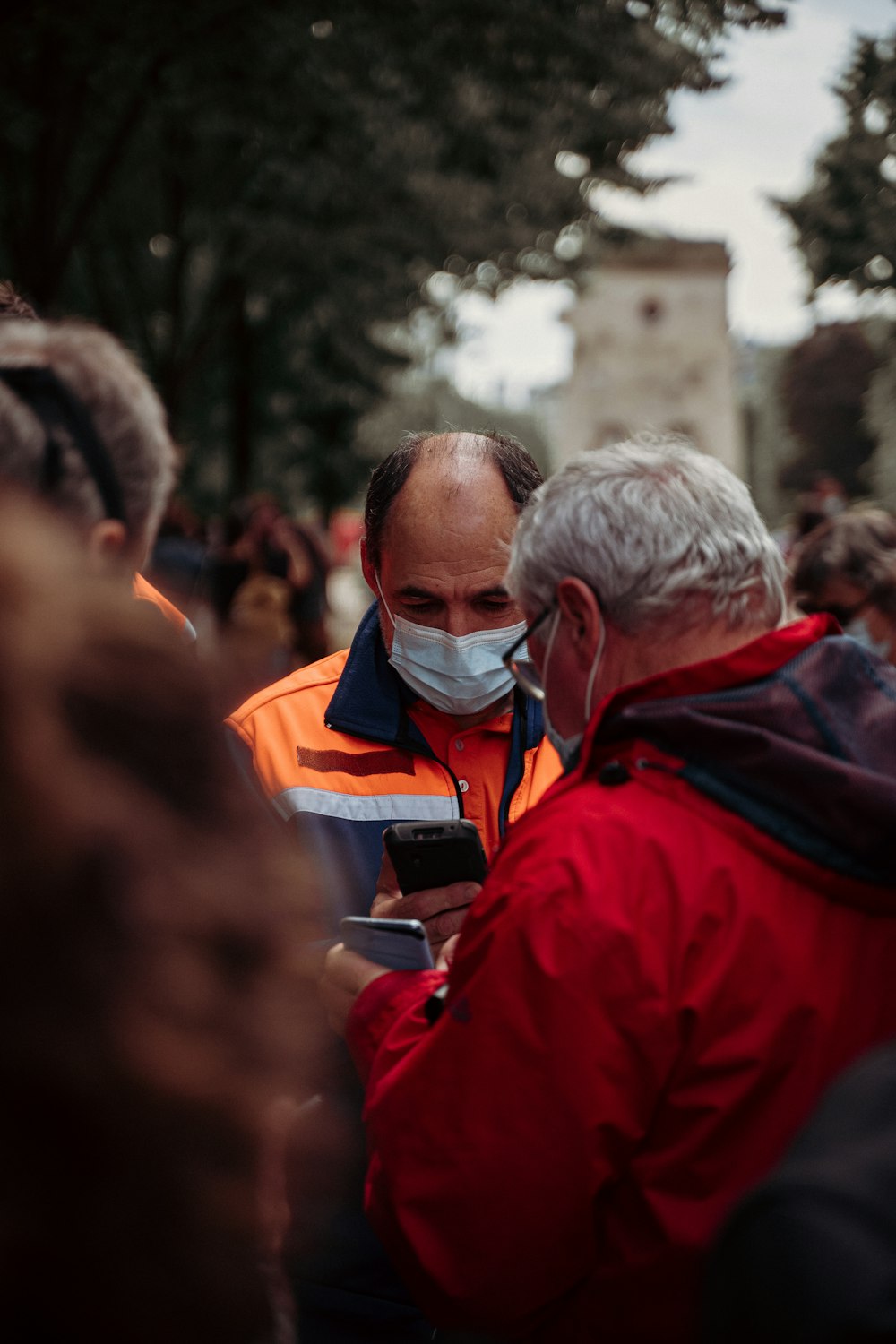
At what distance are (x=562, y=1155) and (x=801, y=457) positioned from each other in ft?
214

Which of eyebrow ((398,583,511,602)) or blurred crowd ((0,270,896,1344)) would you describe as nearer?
blurred crowd ((0,270,896,1344))

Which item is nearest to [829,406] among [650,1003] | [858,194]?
[858,194]

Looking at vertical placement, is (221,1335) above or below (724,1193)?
above

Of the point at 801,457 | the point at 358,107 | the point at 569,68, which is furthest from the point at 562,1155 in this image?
the point at 801,457

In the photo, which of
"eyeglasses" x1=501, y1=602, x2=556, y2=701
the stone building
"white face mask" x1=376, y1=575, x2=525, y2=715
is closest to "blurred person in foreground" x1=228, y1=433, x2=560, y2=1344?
"white face mask" x1=376, y1=575, x2=525, y2=715

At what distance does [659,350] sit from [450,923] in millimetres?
42584

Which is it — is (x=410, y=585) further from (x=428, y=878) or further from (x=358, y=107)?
(x=358, y=107)

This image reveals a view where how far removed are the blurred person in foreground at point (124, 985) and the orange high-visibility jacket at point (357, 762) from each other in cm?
161

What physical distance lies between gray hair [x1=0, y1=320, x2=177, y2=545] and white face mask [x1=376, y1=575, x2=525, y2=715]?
940 mm

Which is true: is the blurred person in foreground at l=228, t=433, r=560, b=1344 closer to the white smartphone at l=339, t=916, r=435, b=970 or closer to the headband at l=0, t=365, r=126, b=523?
the white smartphone at l=339, t=916, r=435, b=970

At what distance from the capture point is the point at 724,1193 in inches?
67.9

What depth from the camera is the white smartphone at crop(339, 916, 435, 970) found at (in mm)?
2102

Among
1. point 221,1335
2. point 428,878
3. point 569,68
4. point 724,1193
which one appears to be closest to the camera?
point 221,1335

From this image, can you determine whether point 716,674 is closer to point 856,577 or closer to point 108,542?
point 108,542
